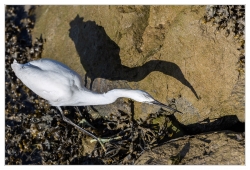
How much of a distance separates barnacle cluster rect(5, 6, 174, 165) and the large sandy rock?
0.23m

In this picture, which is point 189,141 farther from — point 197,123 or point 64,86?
point 64,86

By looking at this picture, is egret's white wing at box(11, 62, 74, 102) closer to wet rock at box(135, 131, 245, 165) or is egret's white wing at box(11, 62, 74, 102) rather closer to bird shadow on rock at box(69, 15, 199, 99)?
bird shadow on rock at box(69, 15, 199, 99)

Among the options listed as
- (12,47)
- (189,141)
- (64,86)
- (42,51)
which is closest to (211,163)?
(189,141)

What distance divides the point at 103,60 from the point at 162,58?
32.6 inches

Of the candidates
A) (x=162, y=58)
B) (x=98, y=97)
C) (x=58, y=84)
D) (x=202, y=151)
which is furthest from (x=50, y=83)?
(x=202, y=151)

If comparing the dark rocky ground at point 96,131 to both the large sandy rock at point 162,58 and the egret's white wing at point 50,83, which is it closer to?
the large sandy rock at point 162,58

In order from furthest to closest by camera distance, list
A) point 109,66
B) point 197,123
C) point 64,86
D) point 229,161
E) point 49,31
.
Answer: point 49,31, point 109,66, point 197,123, point 64,86, point 229,161

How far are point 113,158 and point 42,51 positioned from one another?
2033 mm

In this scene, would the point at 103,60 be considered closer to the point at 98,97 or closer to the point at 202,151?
the point at 98,97

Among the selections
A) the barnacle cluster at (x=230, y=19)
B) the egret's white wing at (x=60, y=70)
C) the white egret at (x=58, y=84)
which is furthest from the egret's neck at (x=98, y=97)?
the barnacle cluster at (x=230, y=19)

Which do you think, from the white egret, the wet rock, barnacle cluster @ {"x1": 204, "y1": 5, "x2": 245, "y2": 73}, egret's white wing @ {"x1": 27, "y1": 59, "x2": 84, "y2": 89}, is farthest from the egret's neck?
barnacle cluster @ {"x1": 204, "y1": 5, "x2": 245, "y2": 73}

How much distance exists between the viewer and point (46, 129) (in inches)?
164

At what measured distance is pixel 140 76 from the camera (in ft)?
12.1

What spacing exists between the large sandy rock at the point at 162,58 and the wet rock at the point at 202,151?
1.15 ft
